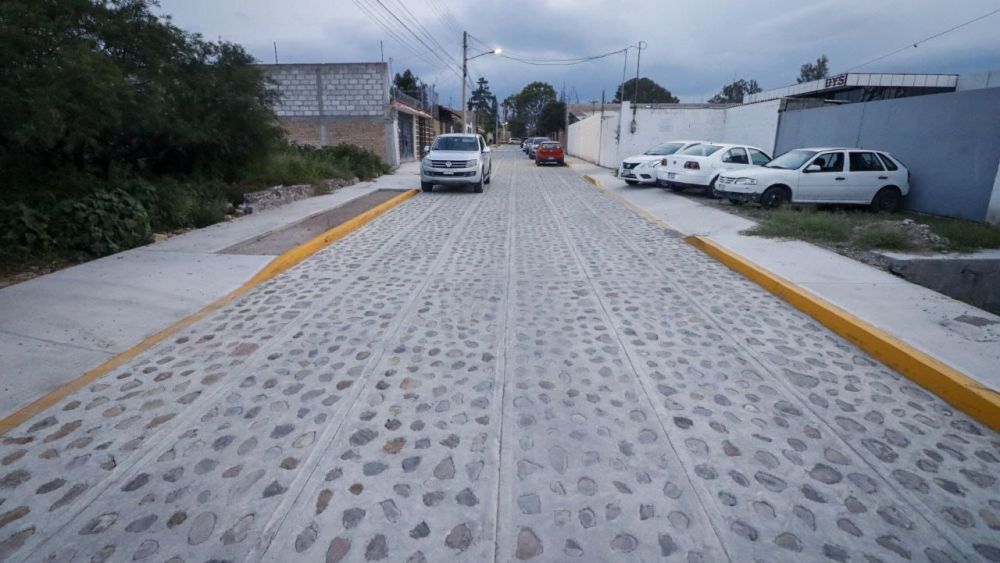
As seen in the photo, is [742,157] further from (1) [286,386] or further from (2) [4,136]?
(2) [4,136]

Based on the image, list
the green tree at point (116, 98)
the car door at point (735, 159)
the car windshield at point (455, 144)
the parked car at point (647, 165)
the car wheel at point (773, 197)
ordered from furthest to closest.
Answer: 1. the car windshield at point (455, 144)
2. the parked car at point (647, 165)
3. the car door at point (735, 159)
4. the car wheel at point (773, 197)
5. the green tree at point (116, 98)

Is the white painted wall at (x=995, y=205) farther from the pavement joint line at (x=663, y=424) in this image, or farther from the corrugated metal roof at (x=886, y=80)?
the corrugated metal roof at (x=886, y=80)

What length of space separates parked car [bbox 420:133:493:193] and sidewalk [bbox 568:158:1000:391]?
27.2ft

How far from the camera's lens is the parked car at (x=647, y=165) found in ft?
57.1

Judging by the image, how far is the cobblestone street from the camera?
2.46 m

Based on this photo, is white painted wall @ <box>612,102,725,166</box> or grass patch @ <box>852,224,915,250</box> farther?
white painted wall @ <box>612,102,725,166</box>

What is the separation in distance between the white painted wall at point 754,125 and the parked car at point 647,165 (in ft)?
11.3

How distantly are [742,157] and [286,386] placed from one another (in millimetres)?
15258

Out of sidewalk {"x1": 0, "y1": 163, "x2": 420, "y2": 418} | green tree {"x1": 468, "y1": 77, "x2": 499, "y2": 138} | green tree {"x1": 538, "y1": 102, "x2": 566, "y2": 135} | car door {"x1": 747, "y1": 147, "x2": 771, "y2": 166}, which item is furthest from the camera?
green tree {"x1": 468, "y1": 77, "x2": 499, "y2": 138}

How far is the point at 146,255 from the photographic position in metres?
7.45

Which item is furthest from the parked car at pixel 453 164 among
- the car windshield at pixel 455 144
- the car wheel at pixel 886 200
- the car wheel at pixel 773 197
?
the car wheel at pixel 886 200

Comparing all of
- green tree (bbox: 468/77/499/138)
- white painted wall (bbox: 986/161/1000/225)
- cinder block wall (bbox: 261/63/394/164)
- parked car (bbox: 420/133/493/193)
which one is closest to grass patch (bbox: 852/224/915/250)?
white painted wall (bbox: 986/161/1000/225)

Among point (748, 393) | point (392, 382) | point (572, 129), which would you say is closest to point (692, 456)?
point (748, 393)

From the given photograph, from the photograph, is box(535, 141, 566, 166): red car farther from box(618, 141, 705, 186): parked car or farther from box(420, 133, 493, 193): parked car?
box(420, 133, 493, 193): parked car
